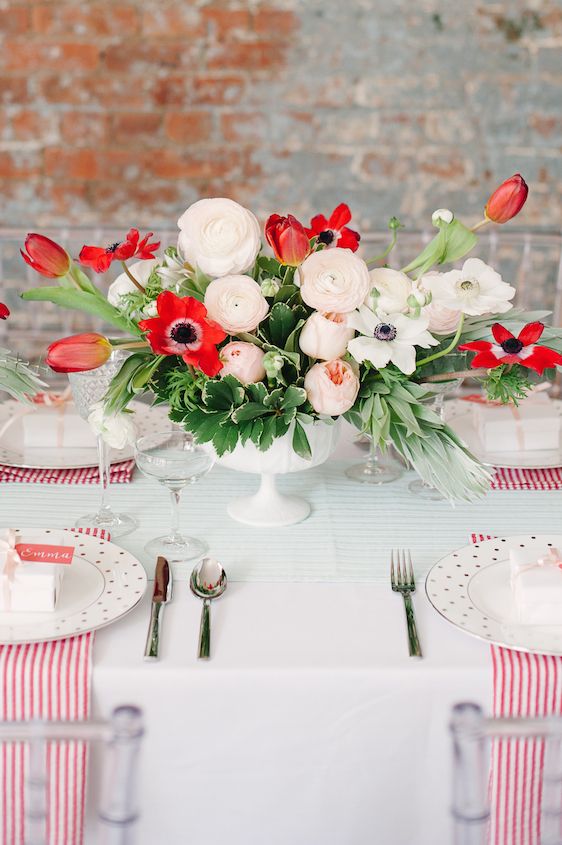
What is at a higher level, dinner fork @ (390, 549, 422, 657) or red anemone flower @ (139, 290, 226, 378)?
red anemone flower @ (139, 290, 226, 378)

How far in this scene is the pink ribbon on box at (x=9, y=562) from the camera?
117 cm

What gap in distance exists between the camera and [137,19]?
9.95 ft

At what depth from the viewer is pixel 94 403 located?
146cm

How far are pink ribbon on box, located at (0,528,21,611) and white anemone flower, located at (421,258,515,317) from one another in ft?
1.94

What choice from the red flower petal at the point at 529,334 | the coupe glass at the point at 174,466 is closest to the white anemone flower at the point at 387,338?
the red flower petal at the point at 529,334

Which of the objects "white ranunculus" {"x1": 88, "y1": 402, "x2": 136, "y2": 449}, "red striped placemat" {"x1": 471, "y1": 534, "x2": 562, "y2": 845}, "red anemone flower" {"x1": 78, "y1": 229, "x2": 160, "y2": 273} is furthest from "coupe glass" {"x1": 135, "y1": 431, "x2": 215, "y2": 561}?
"red striped placemat" {"x1": 471, "y1": 534, "x2": 562, "y2": 845}

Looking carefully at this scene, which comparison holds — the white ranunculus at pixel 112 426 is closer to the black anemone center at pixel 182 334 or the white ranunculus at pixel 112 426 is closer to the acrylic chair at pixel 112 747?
the black anemone center at pixel 182 334

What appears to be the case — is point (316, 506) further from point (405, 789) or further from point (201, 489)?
point (405, 789)

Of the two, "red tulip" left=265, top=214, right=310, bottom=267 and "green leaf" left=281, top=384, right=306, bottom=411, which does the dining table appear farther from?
"red tulip" left=265, top=214, right=310, bottom=267

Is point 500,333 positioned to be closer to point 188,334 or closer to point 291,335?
point 291,335

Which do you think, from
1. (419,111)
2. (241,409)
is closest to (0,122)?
(419,111)

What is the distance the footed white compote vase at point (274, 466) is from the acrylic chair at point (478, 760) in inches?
25.0

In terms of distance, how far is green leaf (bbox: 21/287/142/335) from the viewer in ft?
4.57

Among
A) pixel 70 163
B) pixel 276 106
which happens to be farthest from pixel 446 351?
pixel 70 163
